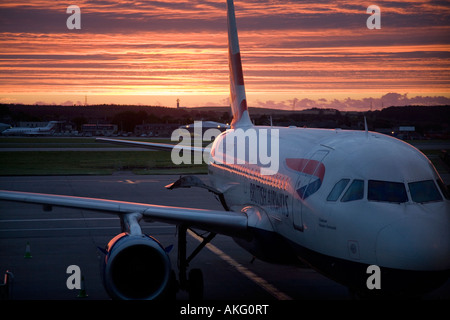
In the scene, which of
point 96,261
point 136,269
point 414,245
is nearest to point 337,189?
point 414,245

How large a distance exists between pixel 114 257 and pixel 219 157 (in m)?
9.92

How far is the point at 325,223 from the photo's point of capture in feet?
36.7

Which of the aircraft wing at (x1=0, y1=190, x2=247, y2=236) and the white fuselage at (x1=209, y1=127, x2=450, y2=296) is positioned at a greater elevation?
the aircraft wing at (x1=0, y1=190, x2=247, y2=236)

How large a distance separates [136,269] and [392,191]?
5.02m

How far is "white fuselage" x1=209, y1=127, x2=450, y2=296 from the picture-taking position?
10000mm

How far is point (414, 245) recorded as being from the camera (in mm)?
9883

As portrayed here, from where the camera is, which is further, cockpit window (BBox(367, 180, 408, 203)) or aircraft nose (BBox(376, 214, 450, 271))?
cockpit window (BBox(367, 180, 408, 203))

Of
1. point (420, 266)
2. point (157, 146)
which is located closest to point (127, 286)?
point (420, 266)

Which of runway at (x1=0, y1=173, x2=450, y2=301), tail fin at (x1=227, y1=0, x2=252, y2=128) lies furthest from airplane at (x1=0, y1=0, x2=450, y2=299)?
tail fin at (x1=227, y1=0, x2=252, y2=128)

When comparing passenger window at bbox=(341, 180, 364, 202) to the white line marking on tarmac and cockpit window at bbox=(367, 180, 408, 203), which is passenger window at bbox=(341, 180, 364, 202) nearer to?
cockpit window at bbox=(367, 180, 408, 203)

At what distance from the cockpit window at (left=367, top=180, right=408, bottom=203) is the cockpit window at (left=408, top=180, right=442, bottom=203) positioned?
0.17 meters

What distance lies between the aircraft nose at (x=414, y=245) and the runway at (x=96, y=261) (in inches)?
216

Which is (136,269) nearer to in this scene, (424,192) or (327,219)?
(327,219)
